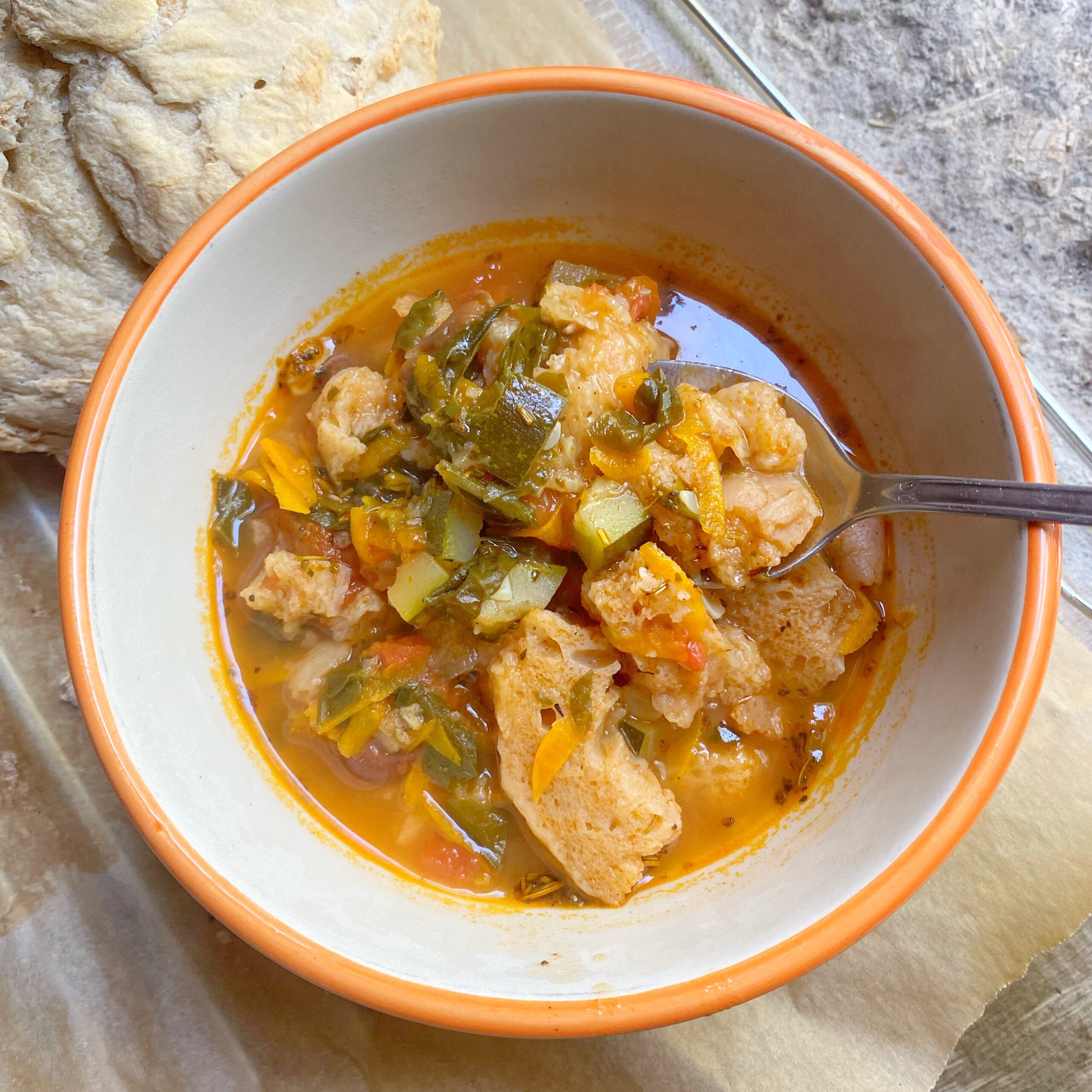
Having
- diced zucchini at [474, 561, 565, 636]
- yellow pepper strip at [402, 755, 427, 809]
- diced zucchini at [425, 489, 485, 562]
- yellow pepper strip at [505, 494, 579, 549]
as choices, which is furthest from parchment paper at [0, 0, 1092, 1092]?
yellow pepper strip at [505, 494, 579, 549]

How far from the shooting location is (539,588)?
236 cm

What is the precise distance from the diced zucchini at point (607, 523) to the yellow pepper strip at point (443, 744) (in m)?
0.66

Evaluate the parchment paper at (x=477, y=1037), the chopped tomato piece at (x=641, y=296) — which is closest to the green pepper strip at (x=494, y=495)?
the chopped tomato piece at (x=641, y=296)

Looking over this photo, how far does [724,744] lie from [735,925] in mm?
556

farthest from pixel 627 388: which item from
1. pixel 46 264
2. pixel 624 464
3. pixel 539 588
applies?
pixel 46 264

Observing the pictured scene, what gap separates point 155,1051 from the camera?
101 inches

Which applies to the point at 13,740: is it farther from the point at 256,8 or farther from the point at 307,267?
the point at 256,8

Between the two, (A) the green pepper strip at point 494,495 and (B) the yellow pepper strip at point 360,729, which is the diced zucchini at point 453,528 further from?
(B) the yellow pepper strip at point 360,729

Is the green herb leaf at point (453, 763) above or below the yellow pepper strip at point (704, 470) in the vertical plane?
below

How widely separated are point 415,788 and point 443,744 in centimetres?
17

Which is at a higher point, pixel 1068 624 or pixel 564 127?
pixel 564 127

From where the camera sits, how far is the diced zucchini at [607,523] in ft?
7.34

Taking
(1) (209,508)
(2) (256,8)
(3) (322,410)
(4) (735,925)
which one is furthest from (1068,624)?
(2) (256,8)

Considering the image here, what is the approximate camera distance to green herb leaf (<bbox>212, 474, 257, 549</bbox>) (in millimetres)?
2557
